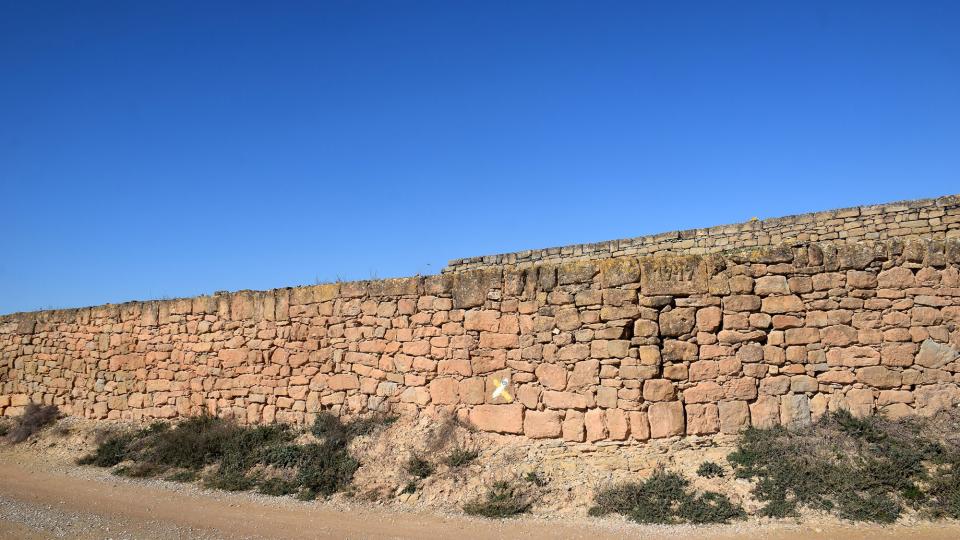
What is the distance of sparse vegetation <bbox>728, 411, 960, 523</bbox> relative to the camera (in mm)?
6441

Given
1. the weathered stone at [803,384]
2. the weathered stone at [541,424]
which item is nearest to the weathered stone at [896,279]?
the weathered stone at [803,384]

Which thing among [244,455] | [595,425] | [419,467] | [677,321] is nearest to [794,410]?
[677,321]

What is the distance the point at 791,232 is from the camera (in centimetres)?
1245

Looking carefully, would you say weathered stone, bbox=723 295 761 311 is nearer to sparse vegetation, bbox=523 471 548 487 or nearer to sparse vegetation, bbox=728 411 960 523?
sparse vegetation, bbox=728 411 960 523

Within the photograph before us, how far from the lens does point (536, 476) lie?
7871 millimetres

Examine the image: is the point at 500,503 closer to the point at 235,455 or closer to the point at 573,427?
the point at 573,427

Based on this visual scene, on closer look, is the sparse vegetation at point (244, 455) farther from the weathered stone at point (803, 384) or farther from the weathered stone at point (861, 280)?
the weathered stone at point (861, 280)

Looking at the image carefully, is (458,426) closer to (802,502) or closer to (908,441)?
(802,502)

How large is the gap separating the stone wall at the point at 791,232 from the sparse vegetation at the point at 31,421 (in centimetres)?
851

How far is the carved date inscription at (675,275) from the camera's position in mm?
8102

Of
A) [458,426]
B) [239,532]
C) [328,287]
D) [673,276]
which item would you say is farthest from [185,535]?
[673,276]

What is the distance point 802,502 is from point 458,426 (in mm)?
4128

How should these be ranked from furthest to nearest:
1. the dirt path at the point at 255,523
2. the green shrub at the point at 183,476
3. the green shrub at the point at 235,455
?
the green shrub at the point at 183,476, the green shrub at the point at 235,455, the dirt path at the point at 255,523

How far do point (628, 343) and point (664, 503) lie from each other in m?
1.87
